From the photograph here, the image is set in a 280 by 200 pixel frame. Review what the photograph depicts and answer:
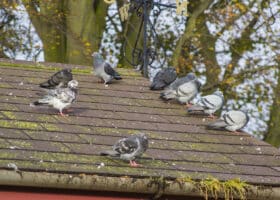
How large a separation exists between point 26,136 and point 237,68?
57.3ft

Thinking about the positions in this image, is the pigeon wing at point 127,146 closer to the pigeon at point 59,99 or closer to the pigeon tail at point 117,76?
the pigeon at point 59,99

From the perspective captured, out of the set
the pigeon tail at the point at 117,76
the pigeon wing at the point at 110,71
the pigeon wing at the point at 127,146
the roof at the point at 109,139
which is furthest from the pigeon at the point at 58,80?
the pigeon wing at the point at 127,146

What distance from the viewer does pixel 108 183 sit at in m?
7.74

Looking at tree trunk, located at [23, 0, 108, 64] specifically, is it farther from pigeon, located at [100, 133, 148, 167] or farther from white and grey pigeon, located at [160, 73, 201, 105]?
pigeon, located at [100, 133, 148, 167]

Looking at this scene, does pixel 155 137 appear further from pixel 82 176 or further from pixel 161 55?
pixel 161 55

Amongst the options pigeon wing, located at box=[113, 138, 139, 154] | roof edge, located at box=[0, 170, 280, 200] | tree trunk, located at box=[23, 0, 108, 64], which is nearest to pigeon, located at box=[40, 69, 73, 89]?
pigeon wing, located at box=[113, 138, 139, 154]

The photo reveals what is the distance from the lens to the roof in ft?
25.7

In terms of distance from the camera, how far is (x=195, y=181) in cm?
804

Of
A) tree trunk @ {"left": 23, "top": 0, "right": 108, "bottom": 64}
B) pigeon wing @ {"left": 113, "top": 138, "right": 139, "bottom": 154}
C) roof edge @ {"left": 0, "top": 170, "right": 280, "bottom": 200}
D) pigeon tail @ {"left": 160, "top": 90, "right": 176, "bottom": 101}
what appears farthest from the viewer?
tree trunk @ {"left": 23, "top": 0, "right": 108, "bottom": 64}

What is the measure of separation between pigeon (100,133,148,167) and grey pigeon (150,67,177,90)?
2947mm

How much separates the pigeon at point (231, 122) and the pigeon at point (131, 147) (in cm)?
193

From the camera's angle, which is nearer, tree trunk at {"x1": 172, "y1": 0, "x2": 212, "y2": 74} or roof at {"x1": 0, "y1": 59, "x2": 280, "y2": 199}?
roof at {"x1": 0, "y1": 59, "x2": 280, "y2": 199}

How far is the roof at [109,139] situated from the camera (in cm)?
782

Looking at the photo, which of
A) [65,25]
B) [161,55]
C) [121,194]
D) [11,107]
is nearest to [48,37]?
[65,25]
